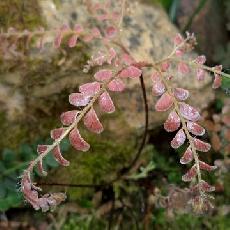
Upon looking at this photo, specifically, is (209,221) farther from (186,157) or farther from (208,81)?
(186,157)

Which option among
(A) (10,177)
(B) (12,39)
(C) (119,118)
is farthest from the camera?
(C) (119,118)

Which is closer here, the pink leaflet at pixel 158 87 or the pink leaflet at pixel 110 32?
the pink leaflet at pixel 158 87

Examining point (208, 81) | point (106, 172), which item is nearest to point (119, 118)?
point (106, 172)

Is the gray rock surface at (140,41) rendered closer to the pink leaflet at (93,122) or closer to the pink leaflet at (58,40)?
the pink leaflet at (58,40)

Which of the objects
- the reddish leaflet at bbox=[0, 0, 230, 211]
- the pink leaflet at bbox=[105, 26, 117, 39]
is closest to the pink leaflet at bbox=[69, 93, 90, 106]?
the reddish leaflet at bbox=[0, 0, 230, 211]

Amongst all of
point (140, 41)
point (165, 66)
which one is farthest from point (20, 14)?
point (165, 66)

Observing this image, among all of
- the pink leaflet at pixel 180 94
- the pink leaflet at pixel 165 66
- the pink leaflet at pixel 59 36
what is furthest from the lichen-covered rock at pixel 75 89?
the pink leaflet at pixel 180 94

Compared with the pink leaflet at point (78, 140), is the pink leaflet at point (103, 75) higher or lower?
higher
